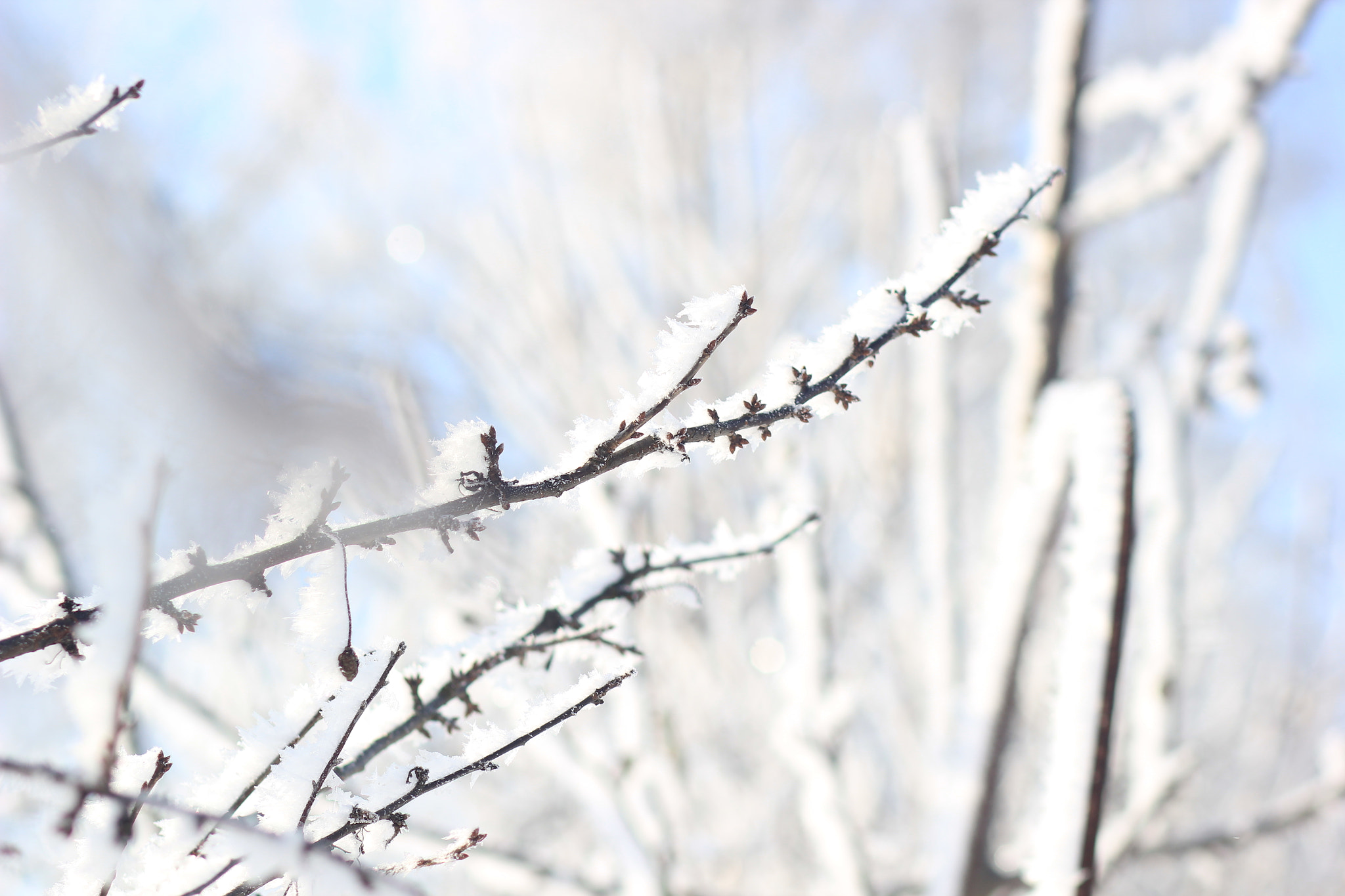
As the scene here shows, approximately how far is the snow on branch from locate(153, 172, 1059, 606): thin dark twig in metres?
1.21

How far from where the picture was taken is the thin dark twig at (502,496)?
1.69 feet

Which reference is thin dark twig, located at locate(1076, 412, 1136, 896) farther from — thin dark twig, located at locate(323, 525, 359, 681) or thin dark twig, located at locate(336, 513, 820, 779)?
thin dark twig, located at locate(323, 525, 359, 681)

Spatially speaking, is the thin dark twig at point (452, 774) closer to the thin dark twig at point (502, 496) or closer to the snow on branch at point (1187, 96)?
the thin dark twig at point (502, 496)

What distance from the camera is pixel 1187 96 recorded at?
1.53 m

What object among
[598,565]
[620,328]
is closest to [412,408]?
[598,565]

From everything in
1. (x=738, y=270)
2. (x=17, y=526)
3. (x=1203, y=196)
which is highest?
(x=1203, y=196)

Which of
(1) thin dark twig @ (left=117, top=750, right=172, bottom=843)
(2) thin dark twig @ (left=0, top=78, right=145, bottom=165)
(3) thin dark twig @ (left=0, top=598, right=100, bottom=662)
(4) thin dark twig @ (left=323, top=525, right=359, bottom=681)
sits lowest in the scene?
(1) thin dark twig @ (left=117, top=750, right=172, bottom=843)

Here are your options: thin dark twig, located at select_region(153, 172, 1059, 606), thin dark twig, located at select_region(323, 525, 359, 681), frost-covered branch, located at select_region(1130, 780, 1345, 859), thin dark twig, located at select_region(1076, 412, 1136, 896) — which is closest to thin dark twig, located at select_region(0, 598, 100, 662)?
thin dark twig, located at select_region(153, 172, 1059, 606)

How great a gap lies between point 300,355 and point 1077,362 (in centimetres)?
357

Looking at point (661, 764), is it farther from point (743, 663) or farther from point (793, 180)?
point (793, 180)

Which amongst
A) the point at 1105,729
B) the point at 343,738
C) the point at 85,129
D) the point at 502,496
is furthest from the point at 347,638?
the point at 1105,729

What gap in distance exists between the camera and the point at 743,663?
116 inches

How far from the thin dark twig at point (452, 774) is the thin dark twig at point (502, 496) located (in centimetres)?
17

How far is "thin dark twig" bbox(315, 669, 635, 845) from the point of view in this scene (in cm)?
52
